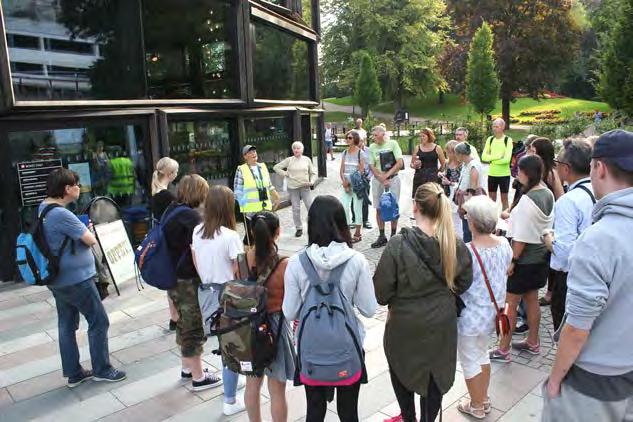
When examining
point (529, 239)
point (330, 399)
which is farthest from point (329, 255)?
point (529, 239)

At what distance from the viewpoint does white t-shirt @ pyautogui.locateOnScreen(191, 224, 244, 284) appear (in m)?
3.92

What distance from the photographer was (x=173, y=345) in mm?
5711

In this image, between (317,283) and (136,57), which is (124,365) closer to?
(317,283)

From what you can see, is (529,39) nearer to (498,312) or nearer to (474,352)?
(498,312)

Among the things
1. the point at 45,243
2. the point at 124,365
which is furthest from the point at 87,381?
the point at 45,243

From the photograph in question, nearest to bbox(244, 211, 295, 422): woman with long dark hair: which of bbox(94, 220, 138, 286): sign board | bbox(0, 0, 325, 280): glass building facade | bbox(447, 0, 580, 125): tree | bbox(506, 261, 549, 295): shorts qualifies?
bbox(506, 261, 549, 295): shorts

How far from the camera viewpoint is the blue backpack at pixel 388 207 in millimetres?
8695

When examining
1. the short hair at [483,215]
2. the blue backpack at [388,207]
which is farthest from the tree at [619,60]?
the short hair at [483,215]

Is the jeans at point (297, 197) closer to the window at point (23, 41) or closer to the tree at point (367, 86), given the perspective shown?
the window at point (23, 41)

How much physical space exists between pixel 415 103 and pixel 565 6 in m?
24.7

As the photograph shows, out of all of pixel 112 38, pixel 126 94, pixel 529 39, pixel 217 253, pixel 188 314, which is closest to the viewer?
pixel 217 253

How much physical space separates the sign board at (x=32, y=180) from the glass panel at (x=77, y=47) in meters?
0.99

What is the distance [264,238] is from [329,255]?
49cm

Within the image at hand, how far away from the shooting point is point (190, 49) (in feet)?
34.2
